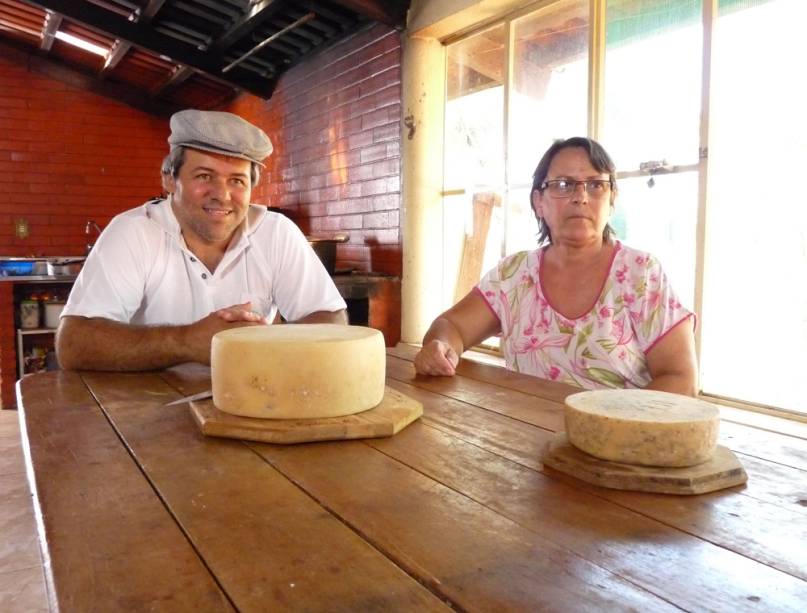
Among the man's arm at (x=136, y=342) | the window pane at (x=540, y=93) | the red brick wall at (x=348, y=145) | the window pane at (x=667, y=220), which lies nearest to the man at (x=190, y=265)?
the man's arm at (x=136, y=342)

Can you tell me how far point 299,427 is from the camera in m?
1.06

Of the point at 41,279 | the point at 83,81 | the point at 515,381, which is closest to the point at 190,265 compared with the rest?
the point at 515,381

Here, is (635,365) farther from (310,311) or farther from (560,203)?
(310,311)

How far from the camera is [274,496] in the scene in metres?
0.82

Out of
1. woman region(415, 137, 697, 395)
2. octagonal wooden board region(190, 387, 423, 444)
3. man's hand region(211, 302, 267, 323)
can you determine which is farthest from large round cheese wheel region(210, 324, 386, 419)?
woman region(415, 137, 697, 395)

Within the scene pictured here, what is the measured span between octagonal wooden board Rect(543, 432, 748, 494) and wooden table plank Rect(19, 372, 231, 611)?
0.51m

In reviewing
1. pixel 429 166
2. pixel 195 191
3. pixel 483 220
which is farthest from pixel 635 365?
pixel 429 166

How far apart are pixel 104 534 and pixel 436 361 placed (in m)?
1.00

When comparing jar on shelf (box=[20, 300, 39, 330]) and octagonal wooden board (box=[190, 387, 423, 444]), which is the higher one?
octagonal wooden board (box=[190, 387, 423, 444])

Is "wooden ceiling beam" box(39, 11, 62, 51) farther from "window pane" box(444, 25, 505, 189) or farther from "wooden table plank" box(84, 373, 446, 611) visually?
"wooden table plank" box(84, 373, 446, 611)

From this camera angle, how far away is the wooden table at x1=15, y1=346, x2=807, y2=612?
1.97 ft

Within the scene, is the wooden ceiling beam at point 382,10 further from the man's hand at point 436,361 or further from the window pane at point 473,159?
the man's hand at point 436,361

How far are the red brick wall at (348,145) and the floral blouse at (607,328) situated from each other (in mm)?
2810

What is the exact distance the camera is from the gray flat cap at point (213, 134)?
6.36ft
